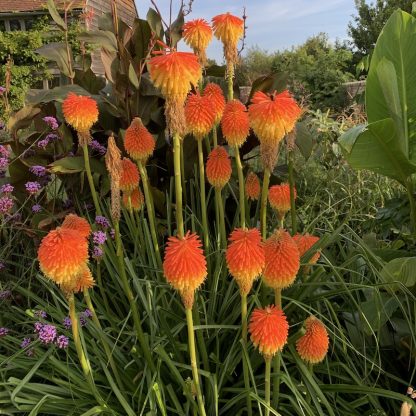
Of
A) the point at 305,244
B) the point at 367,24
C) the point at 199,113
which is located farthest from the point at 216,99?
the point at 367,24

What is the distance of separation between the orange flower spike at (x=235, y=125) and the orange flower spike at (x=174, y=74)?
1.20 ft

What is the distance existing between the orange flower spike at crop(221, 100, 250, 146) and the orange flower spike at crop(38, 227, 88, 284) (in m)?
0.62

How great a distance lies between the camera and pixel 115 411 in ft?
5.41

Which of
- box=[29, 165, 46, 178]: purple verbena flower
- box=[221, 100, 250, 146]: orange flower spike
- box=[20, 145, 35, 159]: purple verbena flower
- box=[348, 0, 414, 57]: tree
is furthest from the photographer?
box=[348, 0, 414, 57]: tree

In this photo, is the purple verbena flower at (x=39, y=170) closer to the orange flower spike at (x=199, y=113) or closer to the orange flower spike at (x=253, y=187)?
the orange flower spike at (x=253, y=187)

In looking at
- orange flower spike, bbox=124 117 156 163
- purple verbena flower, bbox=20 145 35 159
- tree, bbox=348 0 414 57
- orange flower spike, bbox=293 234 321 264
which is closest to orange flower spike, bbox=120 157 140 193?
orange flower spike, bbox=124 117 156 163

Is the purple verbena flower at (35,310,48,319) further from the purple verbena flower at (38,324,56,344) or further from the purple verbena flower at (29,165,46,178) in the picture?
the purple verbena flower at (29,165,46,178)

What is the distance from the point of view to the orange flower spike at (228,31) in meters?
1.68

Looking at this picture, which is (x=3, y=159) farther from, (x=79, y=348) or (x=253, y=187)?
(x=79, y=348)

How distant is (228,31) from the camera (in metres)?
1.69

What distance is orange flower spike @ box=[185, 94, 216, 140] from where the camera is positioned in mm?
1562

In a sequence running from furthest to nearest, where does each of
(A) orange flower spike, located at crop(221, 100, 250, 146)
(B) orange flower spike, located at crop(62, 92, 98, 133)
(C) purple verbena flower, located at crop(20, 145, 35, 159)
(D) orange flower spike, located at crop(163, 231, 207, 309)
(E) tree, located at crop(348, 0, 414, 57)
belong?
(E) tree, located at crop(348, 0, 414, 57) → (C) purple verbena flower, located at crop(20, 145, 35, 159) → (B) orange flower spike, located at crop(62, 92, 98, 133) → (A) orange flower spike, located at crop(221, 100, 250, 146) → (D) orange flower spike, located at crop(163, 231, 207, 309)

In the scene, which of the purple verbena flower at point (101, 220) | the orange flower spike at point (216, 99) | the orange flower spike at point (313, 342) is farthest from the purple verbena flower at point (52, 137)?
the orange flower spike at point (313, 342)

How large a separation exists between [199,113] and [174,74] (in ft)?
1.24
